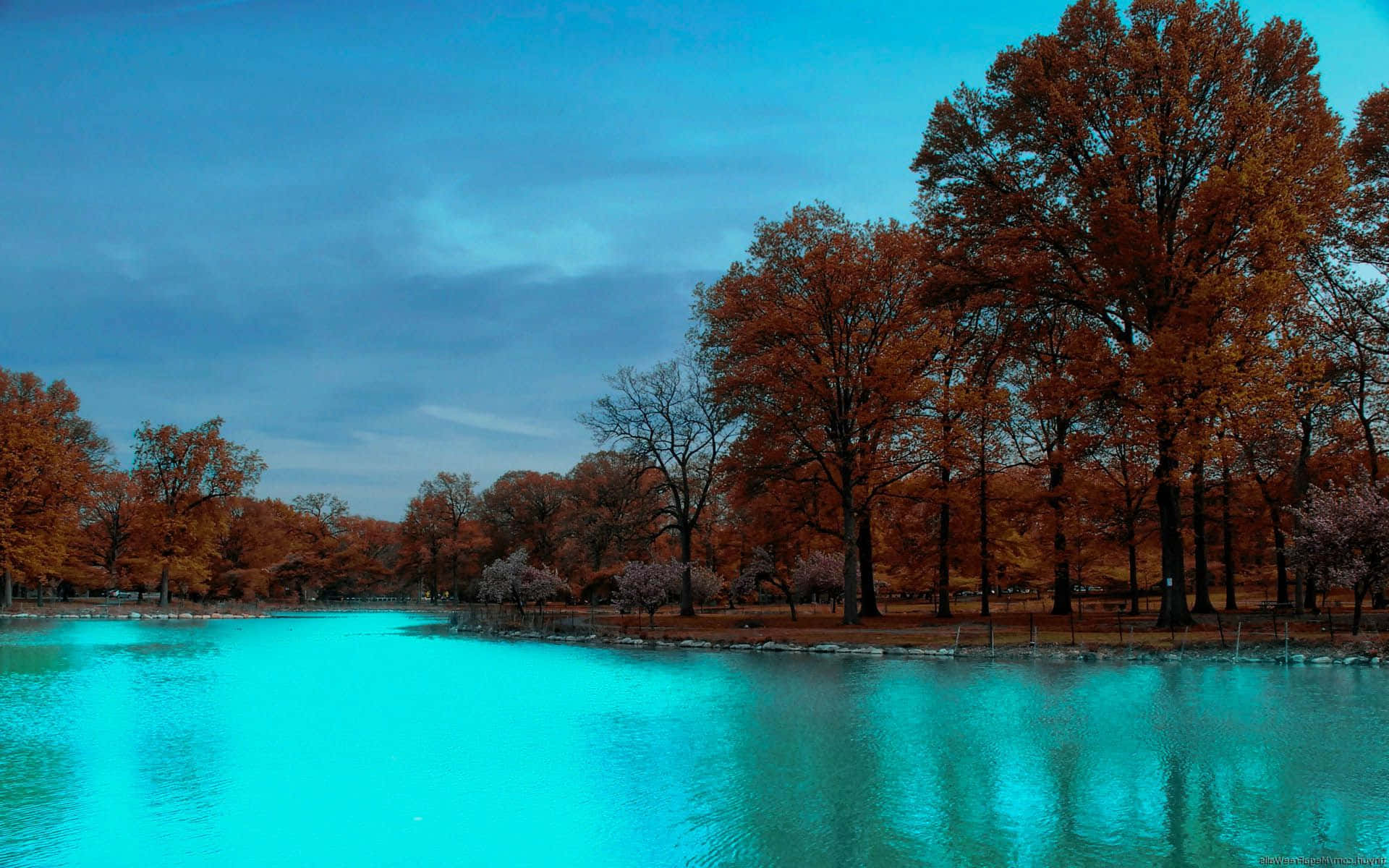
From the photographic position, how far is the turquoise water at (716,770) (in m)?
8.18

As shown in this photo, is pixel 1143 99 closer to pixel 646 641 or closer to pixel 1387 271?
pixel 1387 271

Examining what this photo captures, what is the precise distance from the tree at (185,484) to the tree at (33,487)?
5760 mm

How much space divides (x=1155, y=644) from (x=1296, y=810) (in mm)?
14194

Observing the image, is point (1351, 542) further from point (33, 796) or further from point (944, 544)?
point (33, 796)

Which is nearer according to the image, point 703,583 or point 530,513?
point 703,583

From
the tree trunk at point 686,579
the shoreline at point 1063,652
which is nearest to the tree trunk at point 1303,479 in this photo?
the shoreline at point 1063,652

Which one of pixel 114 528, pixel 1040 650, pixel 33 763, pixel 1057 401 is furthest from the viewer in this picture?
pixel 114 528

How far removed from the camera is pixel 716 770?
11.1 metres

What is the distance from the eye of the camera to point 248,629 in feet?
157

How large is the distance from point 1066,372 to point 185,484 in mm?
57371

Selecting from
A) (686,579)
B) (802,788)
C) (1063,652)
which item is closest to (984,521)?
(1063,652)

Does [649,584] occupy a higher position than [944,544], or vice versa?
[944,544]

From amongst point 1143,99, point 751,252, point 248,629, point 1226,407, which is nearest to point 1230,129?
point 1143,99

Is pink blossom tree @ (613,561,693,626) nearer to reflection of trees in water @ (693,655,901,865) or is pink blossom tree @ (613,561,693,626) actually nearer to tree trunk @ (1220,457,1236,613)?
reflection of trees in water @ (693,655,901,865)
